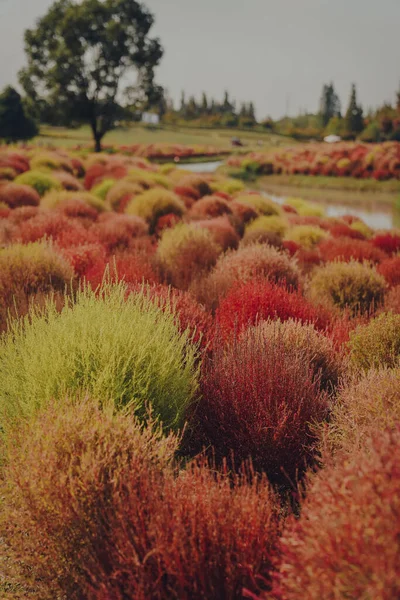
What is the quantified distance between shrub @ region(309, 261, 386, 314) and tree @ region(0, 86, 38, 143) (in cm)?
4046

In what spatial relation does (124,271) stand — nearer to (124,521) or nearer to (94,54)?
(124,521)

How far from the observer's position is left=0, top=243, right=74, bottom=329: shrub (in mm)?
5984

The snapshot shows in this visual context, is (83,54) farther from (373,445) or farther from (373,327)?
(373,445)

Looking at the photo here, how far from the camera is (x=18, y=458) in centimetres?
281

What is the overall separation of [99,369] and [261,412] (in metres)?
1.12

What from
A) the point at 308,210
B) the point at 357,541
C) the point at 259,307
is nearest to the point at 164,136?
the point at 308,210

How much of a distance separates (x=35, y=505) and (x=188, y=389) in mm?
1453

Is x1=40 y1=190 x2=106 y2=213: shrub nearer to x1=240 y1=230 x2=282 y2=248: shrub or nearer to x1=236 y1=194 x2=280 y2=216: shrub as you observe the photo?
x1=240 y1=230 x2=282 y2=248: shrub

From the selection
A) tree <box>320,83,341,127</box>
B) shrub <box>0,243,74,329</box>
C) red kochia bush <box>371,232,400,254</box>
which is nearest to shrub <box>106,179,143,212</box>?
red kochia bush <box>371,232,400,254</box>

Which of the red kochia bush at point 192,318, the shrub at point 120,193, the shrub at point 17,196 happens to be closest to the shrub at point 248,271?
the red kochia bush at point 192,318

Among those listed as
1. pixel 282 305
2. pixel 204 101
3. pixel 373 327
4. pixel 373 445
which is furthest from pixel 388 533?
pixel 204 101

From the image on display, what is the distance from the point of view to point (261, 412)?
356cm

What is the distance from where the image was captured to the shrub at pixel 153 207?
41.6 ft

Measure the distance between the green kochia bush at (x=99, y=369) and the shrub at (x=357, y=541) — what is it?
141 cm
